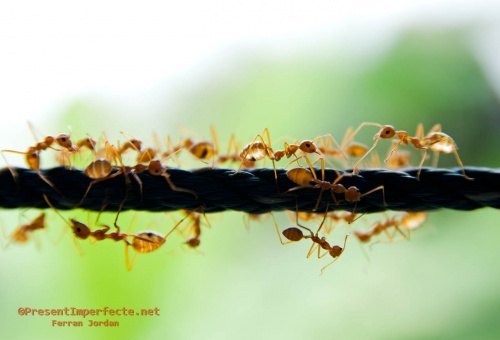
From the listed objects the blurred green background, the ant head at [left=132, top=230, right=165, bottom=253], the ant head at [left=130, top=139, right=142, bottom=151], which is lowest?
the blurred green background

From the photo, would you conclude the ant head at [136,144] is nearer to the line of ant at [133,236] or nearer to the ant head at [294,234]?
the line of ant at [133,236]

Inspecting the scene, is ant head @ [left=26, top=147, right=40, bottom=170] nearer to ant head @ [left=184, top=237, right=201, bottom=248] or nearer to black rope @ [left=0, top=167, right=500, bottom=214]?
black rope @ [left=0, top=167, right=500, bottom=214]

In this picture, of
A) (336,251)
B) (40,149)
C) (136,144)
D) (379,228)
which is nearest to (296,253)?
(379,228)

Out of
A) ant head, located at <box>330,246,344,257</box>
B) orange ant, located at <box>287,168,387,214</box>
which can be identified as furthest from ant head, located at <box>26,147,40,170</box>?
ant head, located at <box>330,246,344,257</box>

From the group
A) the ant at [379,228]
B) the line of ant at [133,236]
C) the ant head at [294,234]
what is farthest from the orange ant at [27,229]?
the ant at [379,228]

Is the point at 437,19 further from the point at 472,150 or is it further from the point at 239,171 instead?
the point at 239,171
